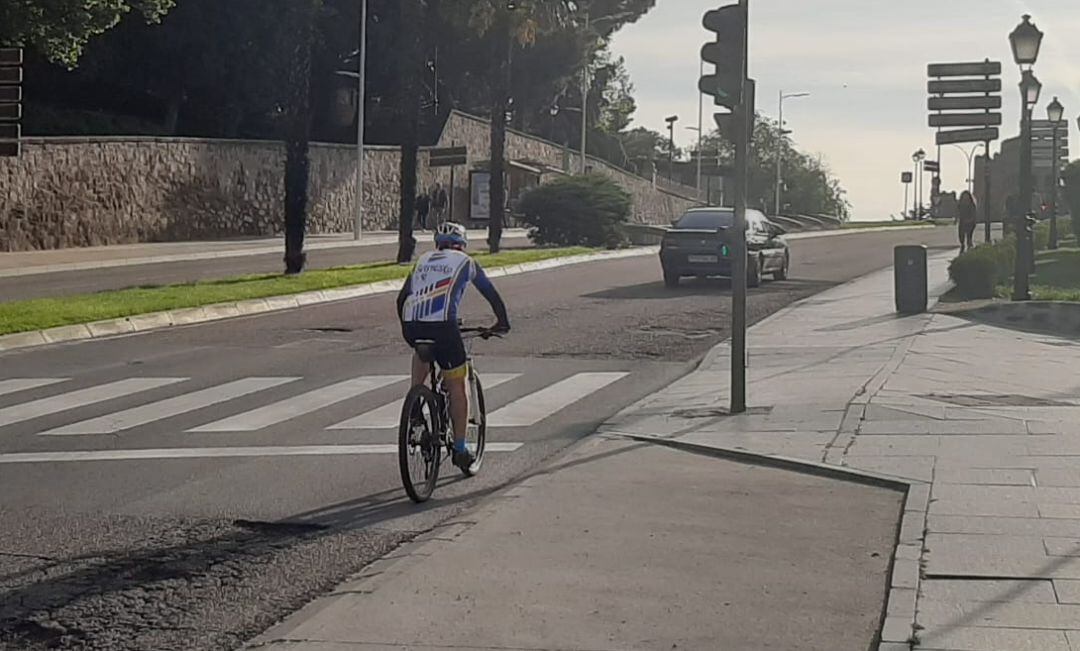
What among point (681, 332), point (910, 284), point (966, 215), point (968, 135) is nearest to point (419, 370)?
point (681, 332)

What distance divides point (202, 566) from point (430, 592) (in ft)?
4.32

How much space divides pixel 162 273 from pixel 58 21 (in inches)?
357

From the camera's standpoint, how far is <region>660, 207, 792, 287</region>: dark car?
1126 inches

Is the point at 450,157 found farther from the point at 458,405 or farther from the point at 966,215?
the point at 458,405

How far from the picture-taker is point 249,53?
Answer: 54094mm

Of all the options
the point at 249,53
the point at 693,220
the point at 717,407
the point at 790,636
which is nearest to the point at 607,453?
the point at 717,407

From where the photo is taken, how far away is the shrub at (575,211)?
150 feet

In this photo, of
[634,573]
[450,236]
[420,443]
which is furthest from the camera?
[450,236]

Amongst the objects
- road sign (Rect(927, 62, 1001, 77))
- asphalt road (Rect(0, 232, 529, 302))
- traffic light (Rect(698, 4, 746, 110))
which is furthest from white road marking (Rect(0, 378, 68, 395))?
road sign (Rect(927, 62, 1001, 77))

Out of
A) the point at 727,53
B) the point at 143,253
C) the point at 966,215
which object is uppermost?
the point at 727,53

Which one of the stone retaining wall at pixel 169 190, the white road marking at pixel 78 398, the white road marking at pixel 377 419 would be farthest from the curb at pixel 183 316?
the stone retaining wall at pixel 169 190

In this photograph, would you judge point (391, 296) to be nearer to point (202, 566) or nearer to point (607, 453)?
point (607, 453)

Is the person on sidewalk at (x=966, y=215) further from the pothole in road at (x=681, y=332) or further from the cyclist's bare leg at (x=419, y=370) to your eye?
the cyclist's bare leg at (x=419, y=370)

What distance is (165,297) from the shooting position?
74.7ft
